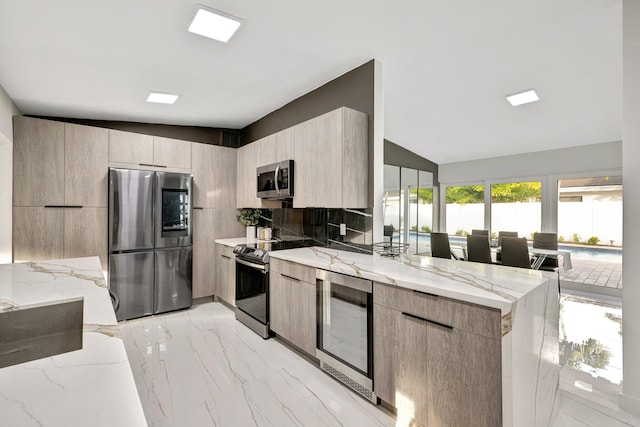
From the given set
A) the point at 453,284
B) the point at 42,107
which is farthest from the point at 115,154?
the point at 453,284

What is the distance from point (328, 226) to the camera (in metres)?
3.32

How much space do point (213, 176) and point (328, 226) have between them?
194 cm

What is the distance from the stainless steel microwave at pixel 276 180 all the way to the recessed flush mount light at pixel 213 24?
126 cm

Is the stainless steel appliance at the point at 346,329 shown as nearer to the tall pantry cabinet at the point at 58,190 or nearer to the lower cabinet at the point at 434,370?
the lower cabinet at the point at 434,370

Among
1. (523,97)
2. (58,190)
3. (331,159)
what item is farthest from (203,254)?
(523,97)

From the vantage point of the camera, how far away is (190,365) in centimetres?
253

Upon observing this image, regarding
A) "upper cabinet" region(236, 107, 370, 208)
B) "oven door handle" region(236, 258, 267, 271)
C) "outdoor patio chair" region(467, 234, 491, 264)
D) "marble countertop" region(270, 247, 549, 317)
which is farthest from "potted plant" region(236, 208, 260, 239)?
"outdoor patio chair" region(467, 234, 491, 264)

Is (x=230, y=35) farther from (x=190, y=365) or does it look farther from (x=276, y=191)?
(x=190, y=365)

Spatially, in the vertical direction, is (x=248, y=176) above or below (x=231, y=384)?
above

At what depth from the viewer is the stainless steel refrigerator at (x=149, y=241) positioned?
3434 millimetres

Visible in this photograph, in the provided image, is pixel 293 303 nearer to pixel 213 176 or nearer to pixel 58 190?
pixel 213 176

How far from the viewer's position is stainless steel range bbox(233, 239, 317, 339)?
3.00 meters

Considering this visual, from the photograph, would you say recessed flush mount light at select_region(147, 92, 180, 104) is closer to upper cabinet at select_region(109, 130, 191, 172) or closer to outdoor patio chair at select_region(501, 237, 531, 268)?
upper cabinet at select_region(109, 130, 191, 172)

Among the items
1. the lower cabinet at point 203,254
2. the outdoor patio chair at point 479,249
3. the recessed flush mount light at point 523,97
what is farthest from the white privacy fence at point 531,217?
the lower cabinet at point 203,254
